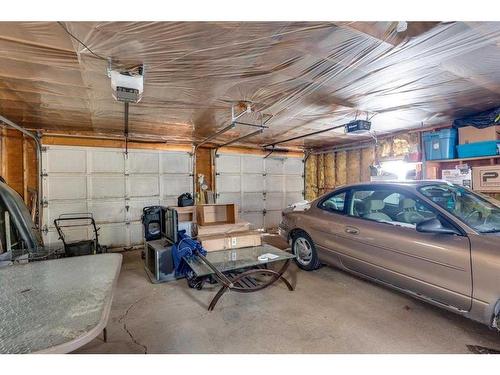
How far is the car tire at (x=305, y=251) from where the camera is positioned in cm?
386

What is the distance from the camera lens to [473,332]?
2326mm

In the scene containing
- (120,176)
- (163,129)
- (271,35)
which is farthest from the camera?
(120,176)

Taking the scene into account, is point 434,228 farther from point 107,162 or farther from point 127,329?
point 107,162

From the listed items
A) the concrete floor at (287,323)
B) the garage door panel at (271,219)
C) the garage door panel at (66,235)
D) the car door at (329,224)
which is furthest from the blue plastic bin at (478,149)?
the garage door panel at (66,235)

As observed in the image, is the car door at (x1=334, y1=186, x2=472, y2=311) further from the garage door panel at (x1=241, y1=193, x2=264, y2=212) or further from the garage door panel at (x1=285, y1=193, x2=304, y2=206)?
the garage door panel at (x1=285, y1=193, x2=304, y2=206)

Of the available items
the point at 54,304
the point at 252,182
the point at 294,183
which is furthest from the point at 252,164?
the point at 54,304

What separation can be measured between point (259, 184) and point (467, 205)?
514cm

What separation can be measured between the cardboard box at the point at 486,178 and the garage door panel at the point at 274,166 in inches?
179

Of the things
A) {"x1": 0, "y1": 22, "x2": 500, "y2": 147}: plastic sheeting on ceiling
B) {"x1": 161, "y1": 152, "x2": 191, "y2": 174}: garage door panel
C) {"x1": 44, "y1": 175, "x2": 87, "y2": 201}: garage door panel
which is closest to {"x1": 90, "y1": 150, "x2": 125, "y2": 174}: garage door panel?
{"x1": 44, "y1": 175, "x2": 87, "y2": 201}: garage door panel

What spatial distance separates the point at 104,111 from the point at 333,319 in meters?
4.35

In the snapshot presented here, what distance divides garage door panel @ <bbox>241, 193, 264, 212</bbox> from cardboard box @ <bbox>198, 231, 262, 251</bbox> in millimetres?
3213
